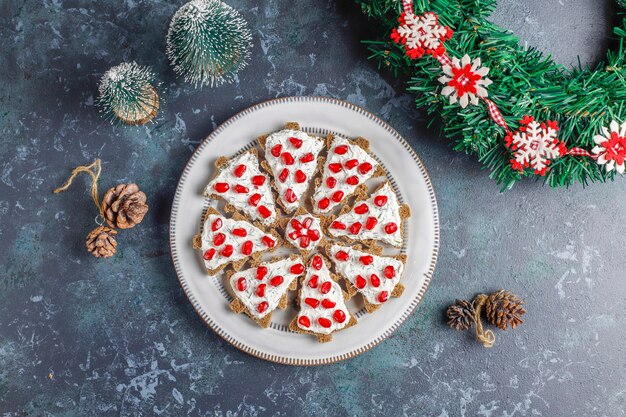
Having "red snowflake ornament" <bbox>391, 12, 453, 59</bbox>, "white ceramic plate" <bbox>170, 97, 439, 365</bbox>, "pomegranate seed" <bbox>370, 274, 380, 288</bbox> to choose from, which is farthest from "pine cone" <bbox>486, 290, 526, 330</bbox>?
"red snowflake ornament" <bbox>391, 12, 453, 59</bbox>

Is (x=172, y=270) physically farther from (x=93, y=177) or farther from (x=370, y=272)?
(x=370, y=272)

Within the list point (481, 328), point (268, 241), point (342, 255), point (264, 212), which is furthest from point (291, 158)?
point (481, 328)

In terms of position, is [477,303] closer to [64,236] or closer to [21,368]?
[64,236]

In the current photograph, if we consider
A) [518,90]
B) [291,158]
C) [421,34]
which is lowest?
[291,158]

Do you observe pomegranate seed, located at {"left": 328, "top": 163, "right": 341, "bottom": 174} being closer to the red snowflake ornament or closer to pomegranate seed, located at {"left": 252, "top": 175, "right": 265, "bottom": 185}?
pomegranate seed, located at {"left": 252, "top": 175, "right": 265, "bottom": 185}

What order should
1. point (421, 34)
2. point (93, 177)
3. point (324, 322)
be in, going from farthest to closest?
point (93, 177)
point (324, 322)
point (421, 34)

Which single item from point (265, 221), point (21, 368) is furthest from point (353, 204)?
point (21, 368)

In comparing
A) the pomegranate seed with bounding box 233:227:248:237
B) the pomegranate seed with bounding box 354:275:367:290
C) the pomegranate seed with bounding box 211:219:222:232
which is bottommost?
the pomegranate seed with bounding box 354:275:367:290
